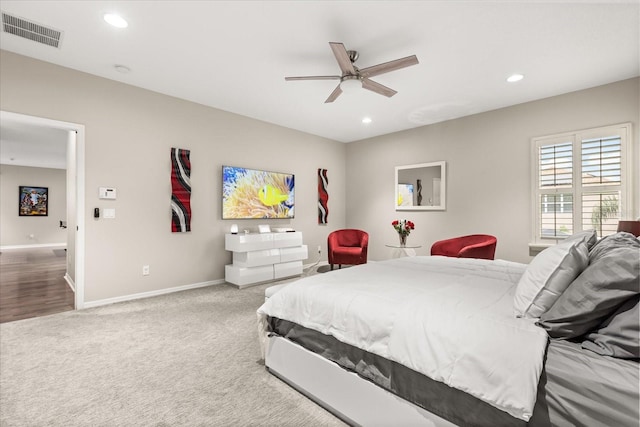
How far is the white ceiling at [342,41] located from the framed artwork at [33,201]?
8.37m

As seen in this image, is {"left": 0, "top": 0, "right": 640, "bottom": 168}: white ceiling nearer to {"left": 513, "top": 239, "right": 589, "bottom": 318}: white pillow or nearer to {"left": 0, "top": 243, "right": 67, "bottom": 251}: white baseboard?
{"left": 513, "top": 239, "right": 589, "bottom": 318}: white pillow

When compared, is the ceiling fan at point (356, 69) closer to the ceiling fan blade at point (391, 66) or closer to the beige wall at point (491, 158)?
the ceiling fan blade at point (391, 66)

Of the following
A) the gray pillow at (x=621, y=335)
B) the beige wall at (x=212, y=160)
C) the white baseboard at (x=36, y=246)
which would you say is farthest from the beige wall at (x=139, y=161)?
the white baseboard at (x=36, y=246)

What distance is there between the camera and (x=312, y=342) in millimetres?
1766

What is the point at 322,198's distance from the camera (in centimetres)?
627

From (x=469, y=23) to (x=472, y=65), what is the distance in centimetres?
79

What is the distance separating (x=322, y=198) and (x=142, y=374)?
4.61m

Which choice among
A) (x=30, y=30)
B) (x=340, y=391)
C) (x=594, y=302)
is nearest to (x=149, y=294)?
(x=30, y=30)

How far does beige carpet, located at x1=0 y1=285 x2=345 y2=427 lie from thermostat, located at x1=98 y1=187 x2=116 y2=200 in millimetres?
1349

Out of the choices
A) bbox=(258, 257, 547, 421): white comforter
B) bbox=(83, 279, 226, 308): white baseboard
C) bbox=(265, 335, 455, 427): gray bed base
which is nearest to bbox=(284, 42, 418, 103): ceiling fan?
bbox=(258, 257, 547, 421): white comforter

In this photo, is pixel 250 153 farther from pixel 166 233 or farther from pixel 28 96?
pixel 28 96

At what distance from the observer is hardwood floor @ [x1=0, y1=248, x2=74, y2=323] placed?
343cm

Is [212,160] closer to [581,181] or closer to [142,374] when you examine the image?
[142,374]

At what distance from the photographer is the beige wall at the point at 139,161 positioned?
132 inches
